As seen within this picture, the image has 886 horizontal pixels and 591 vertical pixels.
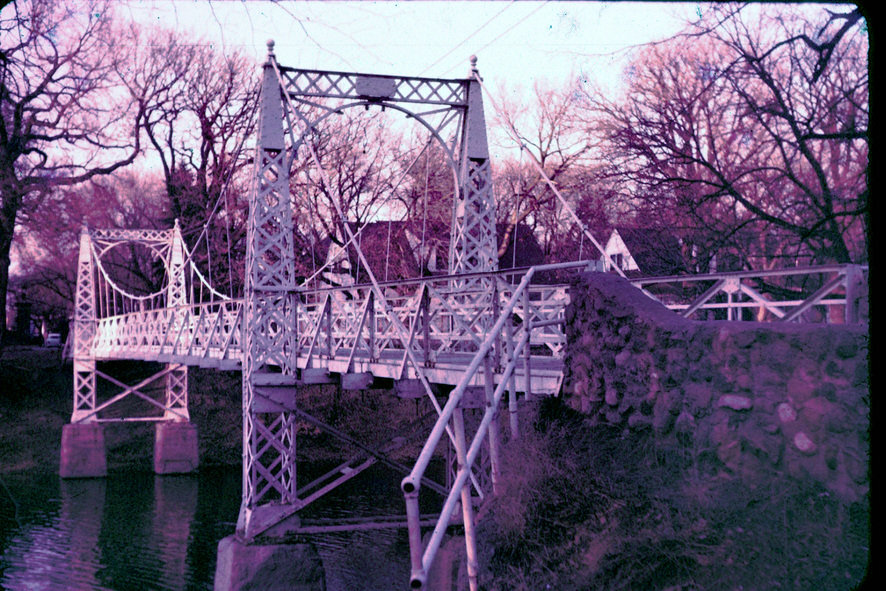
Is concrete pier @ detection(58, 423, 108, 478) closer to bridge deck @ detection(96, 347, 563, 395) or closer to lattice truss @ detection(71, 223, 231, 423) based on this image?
lattice truss @ detection(71, 223, 231, 423)

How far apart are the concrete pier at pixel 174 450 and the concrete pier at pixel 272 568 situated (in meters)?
15.6

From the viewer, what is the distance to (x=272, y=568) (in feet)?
36.6

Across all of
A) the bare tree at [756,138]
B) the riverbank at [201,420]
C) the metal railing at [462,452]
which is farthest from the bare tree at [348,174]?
the metal railing at [462,452]

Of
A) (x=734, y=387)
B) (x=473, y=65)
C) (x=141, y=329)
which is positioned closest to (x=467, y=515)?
(x=734, y=387)

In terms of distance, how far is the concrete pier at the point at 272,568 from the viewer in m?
11.0

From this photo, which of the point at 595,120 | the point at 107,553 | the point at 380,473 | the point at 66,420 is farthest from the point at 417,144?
the point at 66,420

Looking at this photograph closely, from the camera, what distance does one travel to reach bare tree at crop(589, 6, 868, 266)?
10.5 m

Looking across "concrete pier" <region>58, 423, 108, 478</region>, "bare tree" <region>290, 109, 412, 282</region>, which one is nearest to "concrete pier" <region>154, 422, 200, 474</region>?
"concrete pier" <region>58, 423, 108, 478</region>

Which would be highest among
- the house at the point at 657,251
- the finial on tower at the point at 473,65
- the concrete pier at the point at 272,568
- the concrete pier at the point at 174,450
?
the finial on tower at the point at 473,65

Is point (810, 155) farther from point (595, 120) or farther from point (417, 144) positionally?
point (417, 144)

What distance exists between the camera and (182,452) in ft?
86.6

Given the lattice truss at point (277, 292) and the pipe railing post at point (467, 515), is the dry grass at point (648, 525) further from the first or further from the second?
the lattice truss at point (277, 292)

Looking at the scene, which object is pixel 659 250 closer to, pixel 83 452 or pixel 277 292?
pixel 277 292

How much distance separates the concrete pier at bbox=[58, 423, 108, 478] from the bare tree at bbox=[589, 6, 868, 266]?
703 inches
